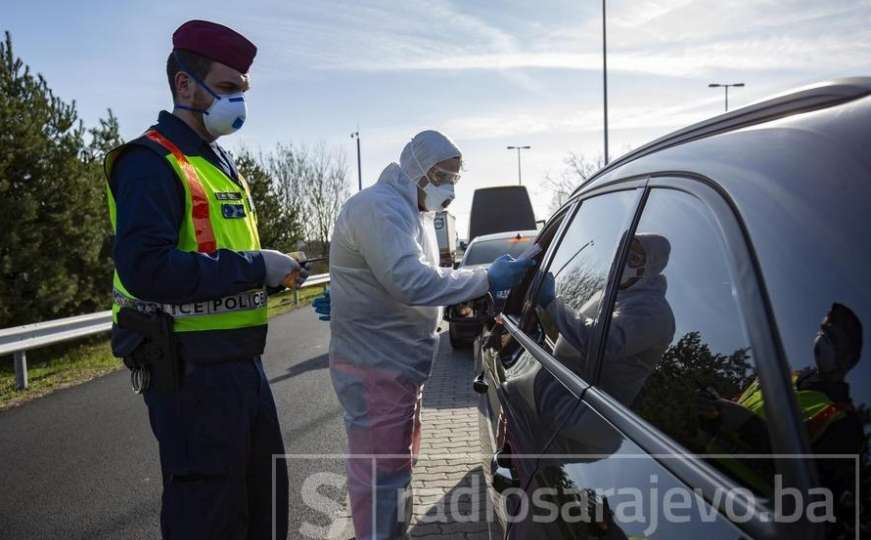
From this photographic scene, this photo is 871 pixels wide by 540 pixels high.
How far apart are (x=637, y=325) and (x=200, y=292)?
1.33 metres

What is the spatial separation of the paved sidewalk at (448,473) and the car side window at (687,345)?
4.08 feet

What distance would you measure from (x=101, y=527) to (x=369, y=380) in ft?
6.82

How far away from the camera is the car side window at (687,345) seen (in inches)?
42.9

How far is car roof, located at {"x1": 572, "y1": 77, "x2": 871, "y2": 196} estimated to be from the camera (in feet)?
3.42

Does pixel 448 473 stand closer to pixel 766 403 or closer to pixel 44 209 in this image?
pixel 766 403

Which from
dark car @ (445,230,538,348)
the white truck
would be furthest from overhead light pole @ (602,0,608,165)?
dark car @ (445,230,538,348)

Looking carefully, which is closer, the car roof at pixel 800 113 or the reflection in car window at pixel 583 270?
the car roof at pixel 800 113

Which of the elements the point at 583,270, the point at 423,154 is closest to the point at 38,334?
the point at 423,154

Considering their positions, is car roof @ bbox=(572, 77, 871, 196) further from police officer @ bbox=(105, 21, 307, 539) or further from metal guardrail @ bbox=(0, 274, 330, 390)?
metal guardrail @ bbox=(0, 274, 330, 390)

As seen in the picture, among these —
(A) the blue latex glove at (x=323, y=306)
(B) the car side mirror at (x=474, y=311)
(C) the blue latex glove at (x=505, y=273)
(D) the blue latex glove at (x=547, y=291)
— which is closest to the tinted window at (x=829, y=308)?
(D) the blue latex glove at (x=547, y=291)

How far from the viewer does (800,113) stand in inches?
45.8

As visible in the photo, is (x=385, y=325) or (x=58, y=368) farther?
(x=58, y=368)

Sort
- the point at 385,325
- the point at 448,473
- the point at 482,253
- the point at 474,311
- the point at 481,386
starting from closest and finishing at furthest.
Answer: the point at 385,325
the point at 481,386
the point at 474,311
the point at 448,473
the point at 482,253

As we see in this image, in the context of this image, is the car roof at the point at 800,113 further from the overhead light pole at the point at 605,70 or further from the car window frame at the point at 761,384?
the overhead light pole at the point at 605,70
